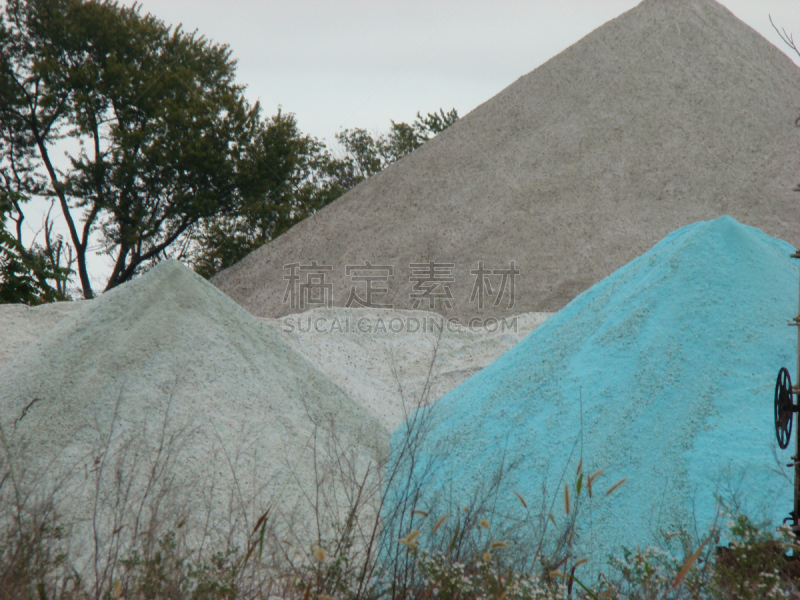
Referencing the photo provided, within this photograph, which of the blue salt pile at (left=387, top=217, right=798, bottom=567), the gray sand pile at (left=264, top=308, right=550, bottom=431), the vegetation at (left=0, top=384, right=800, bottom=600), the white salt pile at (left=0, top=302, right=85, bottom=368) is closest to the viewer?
the vegetation at (left=0, top=384, right=800, bottom=600)

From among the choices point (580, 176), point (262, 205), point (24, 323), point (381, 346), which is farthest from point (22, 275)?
point (580, 176)

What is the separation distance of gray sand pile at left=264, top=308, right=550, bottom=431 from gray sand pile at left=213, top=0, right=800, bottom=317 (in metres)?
3.22

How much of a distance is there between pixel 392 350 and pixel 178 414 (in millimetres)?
4978

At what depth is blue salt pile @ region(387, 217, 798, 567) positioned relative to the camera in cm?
353

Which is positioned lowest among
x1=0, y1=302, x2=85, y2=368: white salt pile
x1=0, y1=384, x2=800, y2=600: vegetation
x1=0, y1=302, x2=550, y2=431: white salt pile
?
x1=0, y1=384, x2=800, y2=600: vegetation

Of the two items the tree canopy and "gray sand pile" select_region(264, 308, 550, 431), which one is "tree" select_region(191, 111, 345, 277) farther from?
"gray sand pile" select_region(264, 308, 550, 431)

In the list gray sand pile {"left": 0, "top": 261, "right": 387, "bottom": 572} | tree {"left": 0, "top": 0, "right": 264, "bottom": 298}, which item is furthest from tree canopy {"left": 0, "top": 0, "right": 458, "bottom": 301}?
gray sand pile {"left": 0, "top": 261, "right": 387, "bottom": 572}

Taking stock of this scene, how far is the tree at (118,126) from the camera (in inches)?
687

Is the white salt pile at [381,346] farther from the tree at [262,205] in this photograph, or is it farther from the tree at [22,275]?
the tree at [262,205]

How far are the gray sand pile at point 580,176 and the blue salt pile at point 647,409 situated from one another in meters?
8.43

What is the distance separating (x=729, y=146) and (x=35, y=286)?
15.8m

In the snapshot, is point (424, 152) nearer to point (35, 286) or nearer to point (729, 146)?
point (729, 146)

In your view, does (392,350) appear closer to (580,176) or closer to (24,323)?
(24,323)

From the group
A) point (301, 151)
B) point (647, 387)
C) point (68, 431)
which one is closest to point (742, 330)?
point (647, 387)
